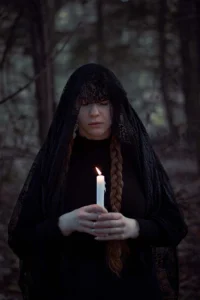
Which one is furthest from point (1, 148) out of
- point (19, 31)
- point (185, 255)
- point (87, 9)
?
point (185, 255)

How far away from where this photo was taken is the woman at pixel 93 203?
7.10 feet

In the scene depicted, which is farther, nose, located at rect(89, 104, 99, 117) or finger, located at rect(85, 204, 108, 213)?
nose, located at rect(89, 104, 99, 117)

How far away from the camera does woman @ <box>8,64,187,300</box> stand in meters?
2.16

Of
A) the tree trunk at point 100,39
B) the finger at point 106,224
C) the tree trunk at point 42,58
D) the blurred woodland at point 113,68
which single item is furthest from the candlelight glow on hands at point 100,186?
the tree trunk at point 100,39

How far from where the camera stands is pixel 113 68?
4.84 meters

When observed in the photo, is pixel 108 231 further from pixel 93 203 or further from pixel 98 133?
pixel 98 133

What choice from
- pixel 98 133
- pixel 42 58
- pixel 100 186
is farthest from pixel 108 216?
pixel 42 58

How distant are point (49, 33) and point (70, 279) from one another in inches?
119

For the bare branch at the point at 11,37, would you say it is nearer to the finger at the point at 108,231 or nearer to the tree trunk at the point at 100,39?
the tree trunk at the point at 100,39

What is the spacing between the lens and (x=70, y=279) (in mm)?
2184

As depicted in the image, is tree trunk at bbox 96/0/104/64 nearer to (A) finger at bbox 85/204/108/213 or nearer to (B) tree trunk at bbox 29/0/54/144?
(B) tree trunk at bbox 29/0/54/144

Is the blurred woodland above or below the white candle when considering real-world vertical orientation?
above

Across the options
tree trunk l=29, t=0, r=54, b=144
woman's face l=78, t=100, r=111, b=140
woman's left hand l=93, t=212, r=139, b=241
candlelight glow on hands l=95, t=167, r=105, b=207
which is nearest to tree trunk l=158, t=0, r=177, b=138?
tree trunk l=29, t=0, r=54, b=144

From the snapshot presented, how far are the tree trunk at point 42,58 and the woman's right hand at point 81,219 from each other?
263 centimetres
